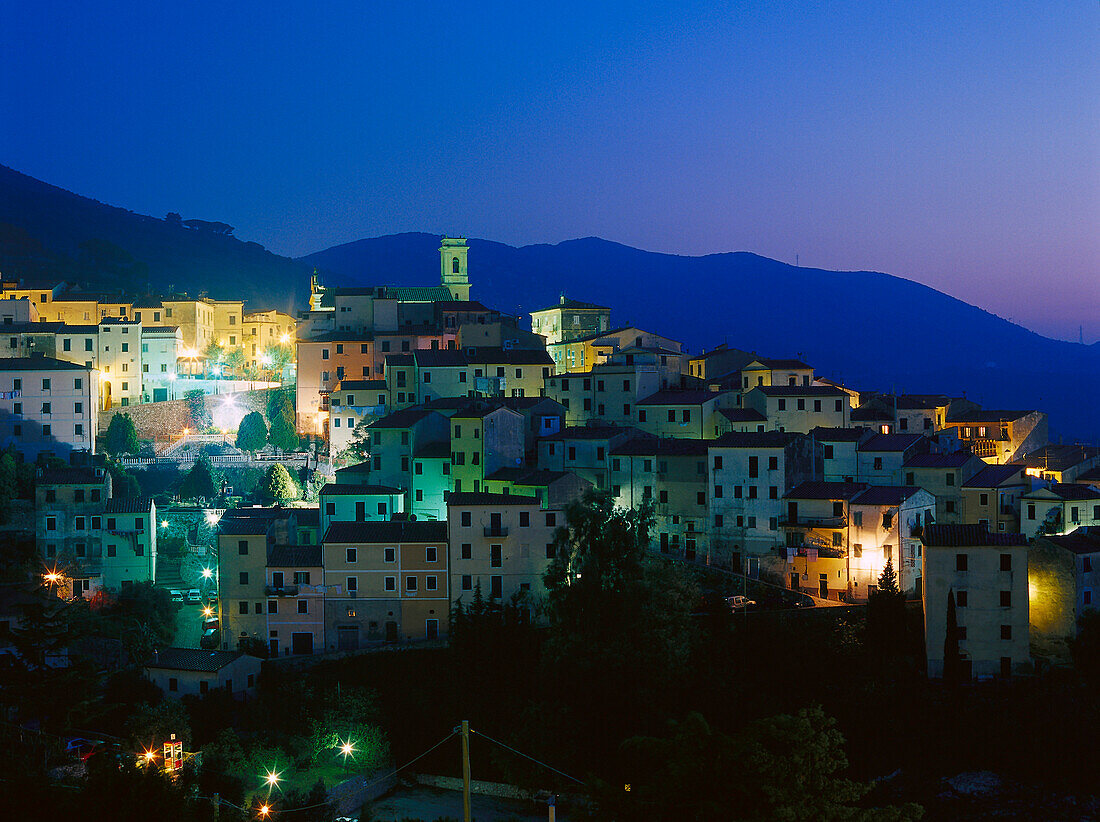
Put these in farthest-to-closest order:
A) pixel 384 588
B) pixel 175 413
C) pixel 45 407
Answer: pixel 175 413, pixel 45 407, pixel 384 588

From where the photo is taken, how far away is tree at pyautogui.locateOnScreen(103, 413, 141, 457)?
4719cm

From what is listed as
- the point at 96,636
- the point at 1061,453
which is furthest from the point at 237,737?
the point at 1061,453

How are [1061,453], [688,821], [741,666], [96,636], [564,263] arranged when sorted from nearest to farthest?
[688,821] < [741,666] < [96,636] < [1061,453] < [564,263]

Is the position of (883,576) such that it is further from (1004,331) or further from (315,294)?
(1004,331)

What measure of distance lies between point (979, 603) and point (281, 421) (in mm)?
29597

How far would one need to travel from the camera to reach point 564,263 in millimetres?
199375

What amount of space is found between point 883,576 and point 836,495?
3.56m

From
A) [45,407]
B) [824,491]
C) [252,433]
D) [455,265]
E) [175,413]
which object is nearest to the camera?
[824,491]

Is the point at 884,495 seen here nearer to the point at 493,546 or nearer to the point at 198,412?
the point at 493,546

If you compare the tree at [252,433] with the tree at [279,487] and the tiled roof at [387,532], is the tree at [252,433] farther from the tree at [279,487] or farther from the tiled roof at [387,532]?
the tiled roof at [387,532]

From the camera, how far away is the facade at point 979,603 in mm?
31984

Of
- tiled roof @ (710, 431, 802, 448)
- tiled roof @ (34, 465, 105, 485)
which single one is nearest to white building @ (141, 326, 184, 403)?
tiled roof @ (34, 465, 105, 485)

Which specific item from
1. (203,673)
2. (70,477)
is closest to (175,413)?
(70,477)

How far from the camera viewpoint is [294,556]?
35.7 m
